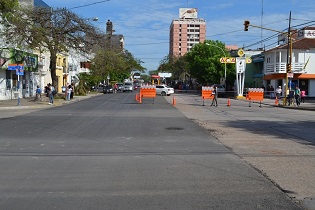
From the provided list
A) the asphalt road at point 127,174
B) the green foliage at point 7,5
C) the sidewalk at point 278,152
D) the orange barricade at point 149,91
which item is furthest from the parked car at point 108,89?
the asphalt road at point 127,174

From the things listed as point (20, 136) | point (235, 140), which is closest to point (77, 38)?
point (20, 136)

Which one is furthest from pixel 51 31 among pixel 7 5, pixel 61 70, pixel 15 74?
pixel 61 70

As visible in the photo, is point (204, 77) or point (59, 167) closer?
point (59, 167)

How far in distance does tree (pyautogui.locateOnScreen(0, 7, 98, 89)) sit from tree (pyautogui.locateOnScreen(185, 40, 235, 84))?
29.5 metres

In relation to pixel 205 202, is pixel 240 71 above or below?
above

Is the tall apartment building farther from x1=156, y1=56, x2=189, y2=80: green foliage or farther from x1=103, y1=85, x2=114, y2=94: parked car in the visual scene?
x1=103, y1=85, x2=114, y2=94: parked car

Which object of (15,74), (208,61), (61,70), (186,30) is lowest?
(15,74)

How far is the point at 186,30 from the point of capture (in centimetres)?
15138

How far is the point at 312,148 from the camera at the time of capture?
464 inches

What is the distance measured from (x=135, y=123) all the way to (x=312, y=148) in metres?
8.64

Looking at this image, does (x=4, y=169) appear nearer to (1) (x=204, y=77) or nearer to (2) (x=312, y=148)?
(2) (x=312, y=148)

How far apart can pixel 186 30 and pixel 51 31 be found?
118294 mm

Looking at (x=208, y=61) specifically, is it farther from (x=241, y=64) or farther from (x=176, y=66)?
(x=176, y=66)

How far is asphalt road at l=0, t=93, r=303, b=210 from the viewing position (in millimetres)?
6406
